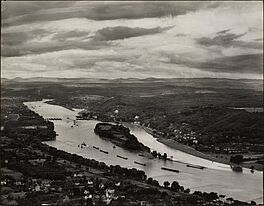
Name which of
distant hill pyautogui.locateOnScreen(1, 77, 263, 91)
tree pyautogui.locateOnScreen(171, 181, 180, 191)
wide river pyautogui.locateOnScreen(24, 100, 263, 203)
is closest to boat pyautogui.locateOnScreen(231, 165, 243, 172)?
wide river pyautogui.locateOnScreen(24, 100, 263, 203)

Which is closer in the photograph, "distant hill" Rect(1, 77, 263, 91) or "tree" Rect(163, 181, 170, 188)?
"tree" Rect(163, 181, 170, 188)

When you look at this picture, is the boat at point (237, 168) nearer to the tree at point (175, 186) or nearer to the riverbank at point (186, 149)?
the riverbank at point (186, 149)

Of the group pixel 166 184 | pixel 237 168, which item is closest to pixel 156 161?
pixel 166 184

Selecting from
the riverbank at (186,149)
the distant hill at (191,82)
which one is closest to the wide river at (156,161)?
the riverbank at (186,149)

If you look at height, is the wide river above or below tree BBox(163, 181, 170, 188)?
above

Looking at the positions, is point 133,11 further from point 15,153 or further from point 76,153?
point 15,153

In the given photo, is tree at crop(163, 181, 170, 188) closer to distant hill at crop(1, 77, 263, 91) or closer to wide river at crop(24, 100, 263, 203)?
wide river at crop(24, 100, 263, 203)

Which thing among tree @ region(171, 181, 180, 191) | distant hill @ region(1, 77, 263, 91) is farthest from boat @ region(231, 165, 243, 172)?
distant hill @ region(1, 77, 263, 91)

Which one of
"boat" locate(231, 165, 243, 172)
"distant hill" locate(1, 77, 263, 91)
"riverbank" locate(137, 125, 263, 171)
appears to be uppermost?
"distant hill" locate(1, 77, 263, 91)

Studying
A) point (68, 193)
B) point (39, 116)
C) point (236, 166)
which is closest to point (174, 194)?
point (236, 166)
